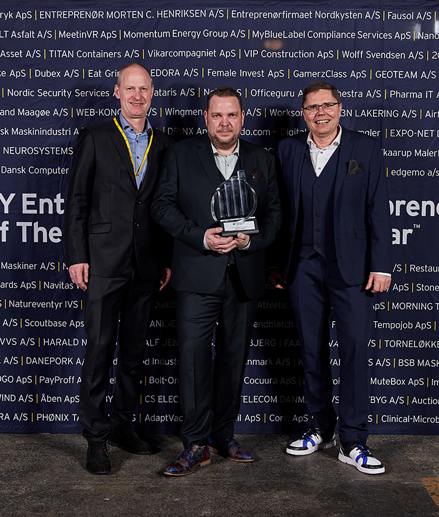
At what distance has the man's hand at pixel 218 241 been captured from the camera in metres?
2.86

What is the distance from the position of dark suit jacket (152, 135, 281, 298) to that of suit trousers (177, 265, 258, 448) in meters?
0.07

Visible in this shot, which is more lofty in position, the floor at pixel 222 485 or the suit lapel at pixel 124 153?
the suit lapel at pixel 124 153

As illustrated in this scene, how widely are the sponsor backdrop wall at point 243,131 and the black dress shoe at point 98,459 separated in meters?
0.64

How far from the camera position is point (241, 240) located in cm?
290

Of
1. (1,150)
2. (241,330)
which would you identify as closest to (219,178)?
(241,330)

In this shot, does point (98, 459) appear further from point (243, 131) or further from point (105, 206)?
point (243, 131)

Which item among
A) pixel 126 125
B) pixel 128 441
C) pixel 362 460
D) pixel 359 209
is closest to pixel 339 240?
pixel 359 209

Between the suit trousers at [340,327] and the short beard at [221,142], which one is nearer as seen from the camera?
the short beard at [221,142]

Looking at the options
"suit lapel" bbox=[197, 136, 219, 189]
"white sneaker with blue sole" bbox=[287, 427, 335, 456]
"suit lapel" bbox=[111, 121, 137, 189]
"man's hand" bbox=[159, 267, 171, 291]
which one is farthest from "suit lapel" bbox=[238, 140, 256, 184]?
"white sneaker with blue sole" bbox=[287, 427, 335, 456]

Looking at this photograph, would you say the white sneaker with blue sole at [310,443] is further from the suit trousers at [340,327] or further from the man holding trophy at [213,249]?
the man holding trophy at [213,249]

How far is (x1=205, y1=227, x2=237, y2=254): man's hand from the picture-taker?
2863 millimetres

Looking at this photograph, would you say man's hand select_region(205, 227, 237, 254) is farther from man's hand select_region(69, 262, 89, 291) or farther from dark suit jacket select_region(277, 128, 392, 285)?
man's hand select_region(69, 262, 89, 291)

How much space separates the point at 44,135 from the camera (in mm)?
3682

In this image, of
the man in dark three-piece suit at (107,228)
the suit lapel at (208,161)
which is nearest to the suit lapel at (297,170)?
the suit lapel at (208,161)
